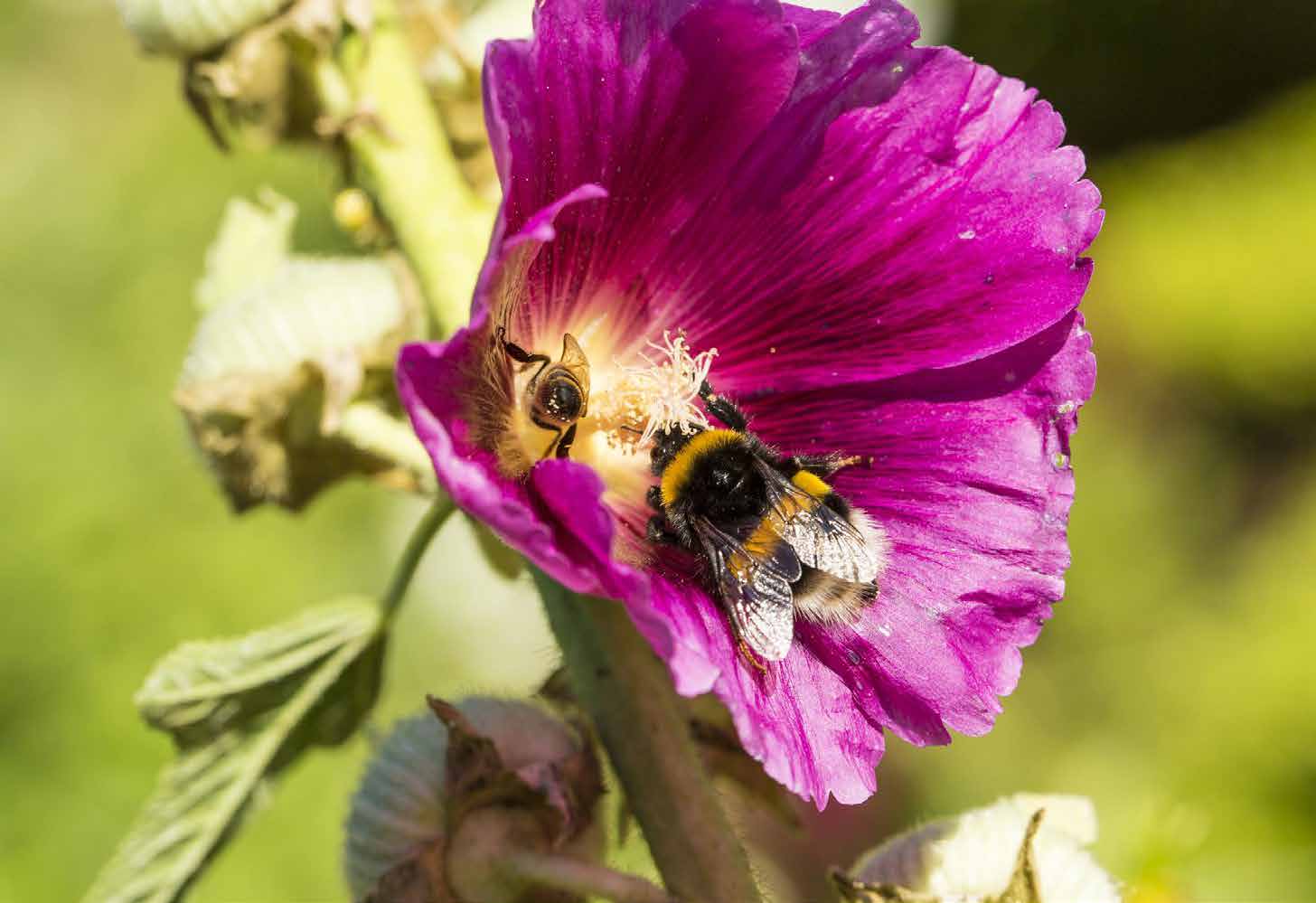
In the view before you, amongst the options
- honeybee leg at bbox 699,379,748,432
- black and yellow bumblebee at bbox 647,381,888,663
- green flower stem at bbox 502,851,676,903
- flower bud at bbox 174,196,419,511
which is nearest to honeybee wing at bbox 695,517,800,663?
black and yellow bumblebee at bbox 647,381,888,663

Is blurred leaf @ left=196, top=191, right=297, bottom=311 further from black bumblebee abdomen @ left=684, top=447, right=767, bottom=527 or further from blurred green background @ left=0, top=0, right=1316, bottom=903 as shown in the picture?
blurred green background @ left=0, top=0, right=1316, bottom=903

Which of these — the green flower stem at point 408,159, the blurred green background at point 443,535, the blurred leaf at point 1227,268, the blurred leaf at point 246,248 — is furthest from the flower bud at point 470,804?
the blurred leaf at point 1227,268

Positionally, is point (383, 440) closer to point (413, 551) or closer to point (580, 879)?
point (413, 551)

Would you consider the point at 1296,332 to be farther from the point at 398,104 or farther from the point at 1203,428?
the point at 398,104

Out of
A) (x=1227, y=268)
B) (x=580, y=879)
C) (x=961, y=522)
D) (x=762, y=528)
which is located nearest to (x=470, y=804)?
(x=580, y=879)

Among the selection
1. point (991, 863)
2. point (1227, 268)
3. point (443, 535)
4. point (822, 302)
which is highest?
point (1227, 268)
